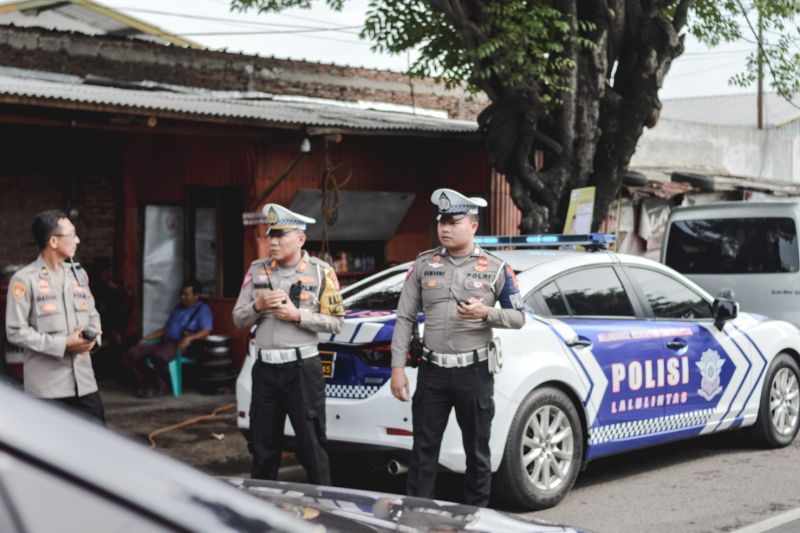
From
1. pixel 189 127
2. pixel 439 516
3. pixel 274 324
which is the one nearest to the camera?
pixel 439 516

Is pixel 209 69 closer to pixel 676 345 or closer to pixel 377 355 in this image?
pixel 676 345

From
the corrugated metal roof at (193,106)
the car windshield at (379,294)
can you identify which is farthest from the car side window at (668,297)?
the corrugated metal roof at (193,106)

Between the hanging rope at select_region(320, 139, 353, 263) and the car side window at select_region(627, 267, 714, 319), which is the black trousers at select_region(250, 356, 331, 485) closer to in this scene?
the car side window at select_region(627, 267, 714, 319)

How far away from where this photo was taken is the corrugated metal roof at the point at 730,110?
37250 mm

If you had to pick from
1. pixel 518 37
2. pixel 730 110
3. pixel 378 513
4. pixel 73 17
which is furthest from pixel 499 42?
pixel 730 110

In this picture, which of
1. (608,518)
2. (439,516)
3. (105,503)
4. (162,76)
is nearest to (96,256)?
(162,76)

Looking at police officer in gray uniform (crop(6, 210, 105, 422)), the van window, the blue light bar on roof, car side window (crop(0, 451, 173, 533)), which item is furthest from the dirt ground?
car side window (crop(0, 451, 173, 533))

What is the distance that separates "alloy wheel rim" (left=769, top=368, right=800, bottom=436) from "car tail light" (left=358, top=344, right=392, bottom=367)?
3.53 m

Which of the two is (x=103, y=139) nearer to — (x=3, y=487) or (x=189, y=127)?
(x=189, y=127)

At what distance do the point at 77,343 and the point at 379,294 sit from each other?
6.52ft

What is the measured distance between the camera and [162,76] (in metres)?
14.3

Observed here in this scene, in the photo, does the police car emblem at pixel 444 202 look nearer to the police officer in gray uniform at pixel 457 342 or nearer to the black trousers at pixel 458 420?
the police officer in gray uniform at pixel 457 342

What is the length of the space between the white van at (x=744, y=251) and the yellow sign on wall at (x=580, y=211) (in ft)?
4.83

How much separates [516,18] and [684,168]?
33.7ft
